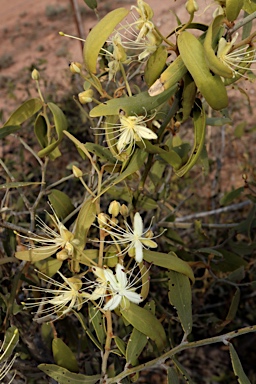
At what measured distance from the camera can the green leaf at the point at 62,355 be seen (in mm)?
807

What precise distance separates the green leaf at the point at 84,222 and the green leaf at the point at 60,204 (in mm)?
160

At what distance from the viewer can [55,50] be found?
16.1ft

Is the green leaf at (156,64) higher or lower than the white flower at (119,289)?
higher

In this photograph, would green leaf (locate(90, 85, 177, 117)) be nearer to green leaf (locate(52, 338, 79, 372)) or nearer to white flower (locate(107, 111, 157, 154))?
white flower (locate(107, 111, 157, 154))

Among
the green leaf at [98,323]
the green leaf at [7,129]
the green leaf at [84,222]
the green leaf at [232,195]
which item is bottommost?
the green leaf at [232,195]

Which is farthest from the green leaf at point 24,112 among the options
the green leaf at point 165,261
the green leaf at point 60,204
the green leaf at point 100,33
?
the green leaf at point 165,261

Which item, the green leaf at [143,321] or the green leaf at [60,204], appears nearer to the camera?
the green leaf at [143,321]

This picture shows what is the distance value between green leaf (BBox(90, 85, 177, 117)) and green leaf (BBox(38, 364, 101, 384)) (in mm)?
384

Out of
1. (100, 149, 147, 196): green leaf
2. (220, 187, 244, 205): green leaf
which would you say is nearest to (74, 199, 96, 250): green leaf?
(100, 149, 147, 196): green leaf

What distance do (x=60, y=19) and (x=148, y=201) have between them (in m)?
5.20

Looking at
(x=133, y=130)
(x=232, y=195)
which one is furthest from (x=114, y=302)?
(x=232, y=195)

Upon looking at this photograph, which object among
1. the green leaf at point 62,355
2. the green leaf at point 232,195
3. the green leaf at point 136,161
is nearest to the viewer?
the green leaf at point 136,161

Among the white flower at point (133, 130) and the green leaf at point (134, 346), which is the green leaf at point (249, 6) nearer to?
the white flower at point (133, 130)

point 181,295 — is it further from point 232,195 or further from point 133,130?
point 232,195
